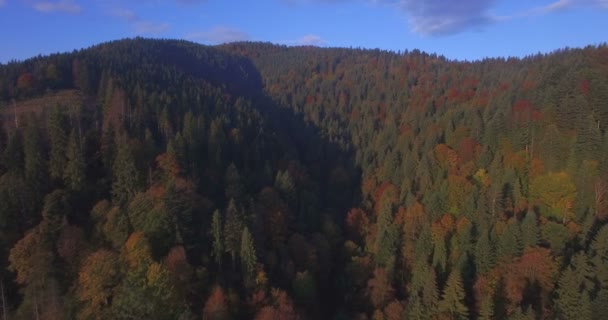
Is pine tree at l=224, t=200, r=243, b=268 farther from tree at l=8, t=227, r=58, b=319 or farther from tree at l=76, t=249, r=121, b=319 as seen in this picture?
tree at l=8, t=227, r=58, b=319

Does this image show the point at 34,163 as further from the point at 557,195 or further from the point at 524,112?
the point at 524,112

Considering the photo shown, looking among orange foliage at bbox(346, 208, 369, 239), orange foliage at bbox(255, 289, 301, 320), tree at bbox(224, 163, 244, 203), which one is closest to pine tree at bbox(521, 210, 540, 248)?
orange foliage at bbox(346, 208, 369, 239)

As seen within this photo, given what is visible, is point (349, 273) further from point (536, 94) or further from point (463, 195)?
point (536, 94)

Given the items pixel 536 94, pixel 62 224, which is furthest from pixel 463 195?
pixel 62 224

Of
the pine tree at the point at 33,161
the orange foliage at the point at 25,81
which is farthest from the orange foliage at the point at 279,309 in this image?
the orange foliage at the point at 25,81

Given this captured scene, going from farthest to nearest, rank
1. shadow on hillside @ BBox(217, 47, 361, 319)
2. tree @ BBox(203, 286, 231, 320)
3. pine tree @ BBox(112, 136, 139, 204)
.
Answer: shadow on hillside @ BBox(217, 47, 361, 319) < pine tree @ BBox(112, 136, 139, 204) < tree @ BBox(203, 286, 231, 320)

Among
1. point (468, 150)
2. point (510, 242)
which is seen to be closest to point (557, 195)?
point (510, 242)
